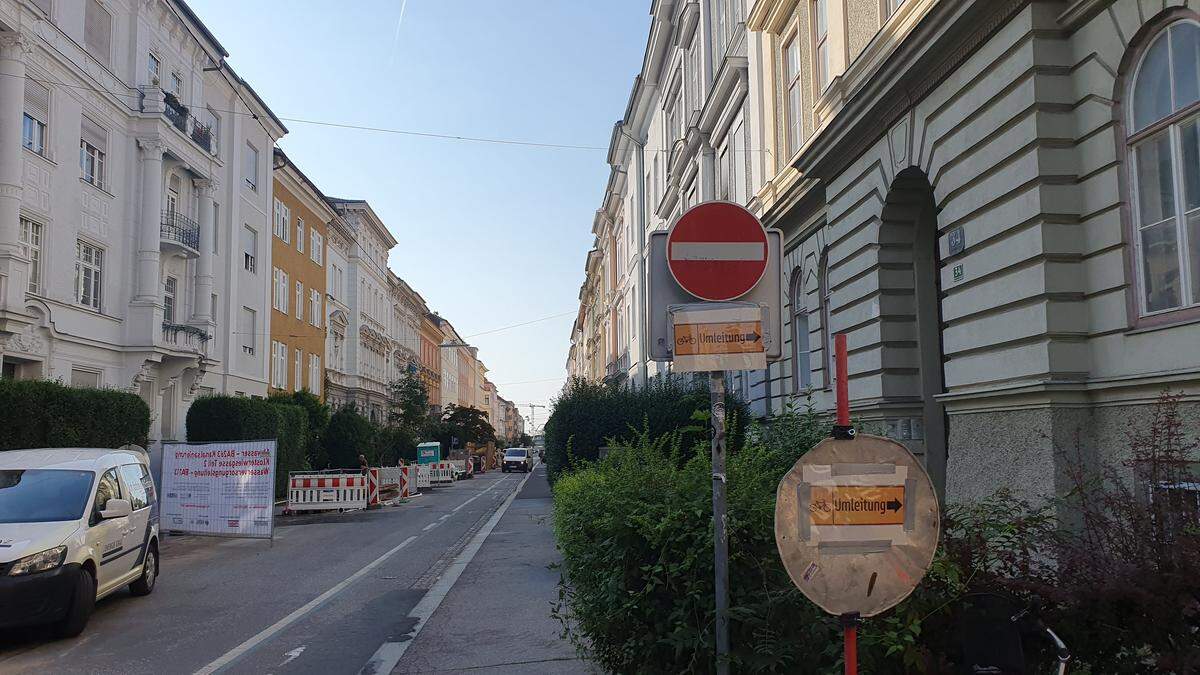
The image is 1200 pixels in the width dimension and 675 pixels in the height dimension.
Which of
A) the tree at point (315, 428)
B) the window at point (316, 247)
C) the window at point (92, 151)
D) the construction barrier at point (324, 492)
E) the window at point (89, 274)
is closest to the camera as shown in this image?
the window at point (89, 274)

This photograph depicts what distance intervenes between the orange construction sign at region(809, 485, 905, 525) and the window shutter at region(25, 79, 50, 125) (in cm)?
2406

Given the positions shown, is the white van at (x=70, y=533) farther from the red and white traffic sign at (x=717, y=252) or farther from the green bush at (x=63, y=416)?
the green bush at (x=63, y=416)

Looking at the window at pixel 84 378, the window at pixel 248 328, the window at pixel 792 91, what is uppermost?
the window at pixel 792 91

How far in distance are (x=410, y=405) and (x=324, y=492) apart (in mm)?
38515

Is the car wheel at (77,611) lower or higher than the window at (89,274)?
lower

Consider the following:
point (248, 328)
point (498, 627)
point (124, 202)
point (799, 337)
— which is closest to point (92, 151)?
point (124, 202)

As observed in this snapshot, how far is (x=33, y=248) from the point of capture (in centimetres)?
2284

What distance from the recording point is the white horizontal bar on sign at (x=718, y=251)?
486cm

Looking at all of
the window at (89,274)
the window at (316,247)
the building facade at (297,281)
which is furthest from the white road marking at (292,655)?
the window at (316,247)

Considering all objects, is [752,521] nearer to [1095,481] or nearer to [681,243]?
[681,243]

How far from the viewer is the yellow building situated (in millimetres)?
42625

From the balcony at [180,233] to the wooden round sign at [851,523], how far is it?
28.1 m

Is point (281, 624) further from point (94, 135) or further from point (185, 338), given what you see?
point (185, 338)

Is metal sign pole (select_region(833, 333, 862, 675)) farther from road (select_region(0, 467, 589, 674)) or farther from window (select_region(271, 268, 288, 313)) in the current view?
window (select_region(271, 268, 288, 313))
